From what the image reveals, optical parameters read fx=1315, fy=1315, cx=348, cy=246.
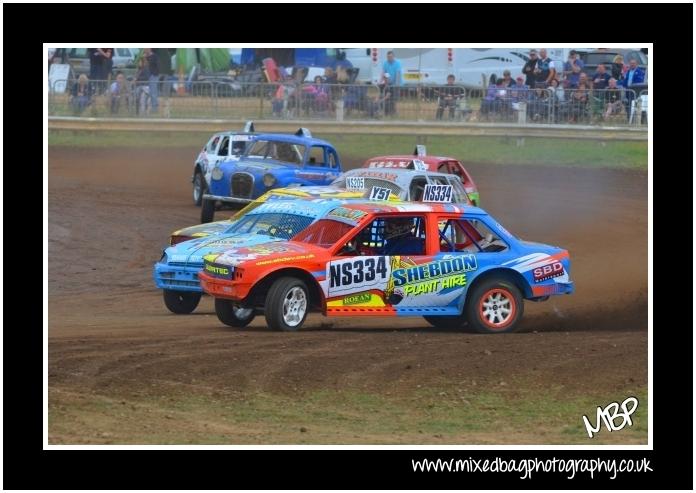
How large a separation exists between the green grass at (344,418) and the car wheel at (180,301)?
14.8ft

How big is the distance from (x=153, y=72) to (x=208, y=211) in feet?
33.0

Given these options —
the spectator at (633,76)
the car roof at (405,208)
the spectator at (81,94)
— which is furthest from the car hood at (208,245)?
the spectator at (81,94)

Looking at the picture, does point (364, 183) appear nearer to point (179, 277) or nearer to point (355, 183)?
point (355, 183)

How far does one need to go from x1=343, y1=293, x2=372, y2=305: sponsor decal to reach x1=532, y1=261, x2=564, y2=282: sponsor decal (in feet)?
6.54

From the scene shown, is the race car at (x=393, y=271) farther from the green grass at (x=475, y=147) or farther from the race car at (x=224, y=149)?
the green grass at (x=475, y=147)

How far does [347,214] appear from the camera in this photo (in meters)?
14.1

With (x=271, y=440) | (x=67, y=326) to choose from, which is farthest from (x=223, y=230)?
(x=271, y=440)

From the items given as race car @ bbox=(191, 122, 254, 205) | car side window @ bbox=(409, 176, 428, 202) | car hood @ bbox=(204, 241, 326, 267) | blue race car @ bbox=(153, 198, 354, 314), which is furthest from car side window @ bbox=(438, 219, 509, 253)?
race car @ bbox=(191, 122, 254, 205)

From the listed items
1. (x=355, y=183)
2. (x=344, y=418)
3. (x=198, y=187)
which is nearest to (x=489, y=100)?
(x=198, y=187)

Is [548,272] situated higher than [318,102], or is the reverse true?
[318,102]

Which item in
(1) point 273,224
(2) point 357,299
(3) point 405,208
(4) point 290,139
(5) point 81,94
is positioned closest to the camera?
(2) point 357,299

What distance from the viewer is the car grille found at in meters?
22.8

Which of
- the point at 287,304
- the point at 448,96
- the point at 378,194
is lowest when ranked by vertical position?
the point at 287,304

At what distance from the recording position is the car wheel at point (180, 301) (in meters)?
15.3
